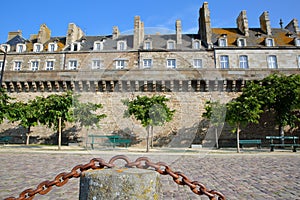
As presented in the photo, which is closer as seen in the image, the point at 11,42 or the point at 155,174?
the point at 155,174

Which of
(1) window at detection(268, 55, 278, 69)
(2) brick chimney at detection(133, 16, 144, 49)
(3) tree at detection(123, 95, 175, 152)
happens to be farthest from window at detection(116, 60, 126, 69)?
(1) window at detection(268, 55, 278, 69)

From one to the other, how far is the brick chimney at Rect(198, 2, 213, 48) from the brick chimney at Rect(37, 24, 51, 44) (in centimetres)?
1877

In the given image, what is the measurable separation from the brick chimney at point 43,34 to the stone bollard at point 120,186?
2881cm

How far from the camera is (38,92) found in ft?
64.6

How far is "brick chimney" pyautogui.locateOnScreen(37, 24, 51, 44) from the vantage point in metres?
26.3

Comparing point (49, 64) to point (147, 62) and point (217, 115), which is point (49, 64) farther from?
point (217, 115)

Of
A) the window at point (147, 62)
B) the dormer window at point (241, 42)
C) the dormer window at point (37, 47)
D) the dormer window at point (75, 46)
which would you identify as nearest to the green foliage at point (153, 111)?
the window at point (147, 62)

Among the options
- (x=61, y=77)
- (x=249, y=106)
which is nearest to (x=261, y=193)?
(x=249, y=106)

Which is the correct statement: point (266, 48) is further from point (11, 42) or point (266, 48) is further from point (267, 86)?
point (11, 42)

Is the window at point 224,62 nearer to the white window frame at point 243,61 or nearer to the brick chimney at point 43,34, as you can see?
the white window frame at point 243,61

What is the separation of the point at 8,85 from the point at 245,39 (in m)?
23.2

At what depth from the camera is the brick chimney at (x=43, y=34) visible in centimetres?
2632

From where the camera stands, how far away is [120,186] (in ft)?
3.82

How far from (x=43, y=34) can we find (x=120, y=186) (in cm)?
2992
